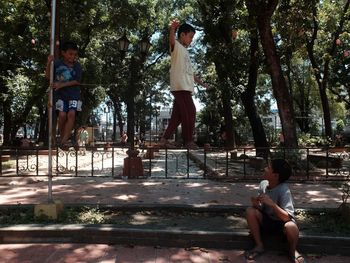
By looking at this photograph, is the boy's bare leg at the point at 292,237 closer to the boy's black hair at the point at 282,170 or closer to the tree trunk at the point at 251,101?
the boy's black hair at the point at 282,170

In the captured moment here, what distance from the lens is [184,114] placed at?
6328 mm

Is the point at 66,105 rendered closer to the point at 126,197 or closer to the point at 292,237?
the point at 126,197

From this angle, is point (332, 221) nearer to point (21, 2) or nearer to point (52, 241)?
point (52, 241)

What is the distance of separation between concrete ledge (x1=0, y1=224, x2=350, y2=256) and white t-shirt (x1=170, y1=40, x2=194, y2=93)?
6.13ft

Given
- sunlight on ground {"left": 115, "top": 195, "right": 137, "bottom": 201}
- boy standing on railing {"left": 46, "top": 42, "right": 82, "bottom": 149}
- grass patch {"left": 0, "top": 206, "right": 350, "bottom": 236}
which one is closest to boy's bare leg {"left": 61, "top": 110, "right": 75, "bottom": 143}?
boy standing on railing {"left": 46, "top": 42, "right": 82, "bottom": 149}

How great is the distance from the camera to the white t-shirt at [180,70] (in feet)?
20.4

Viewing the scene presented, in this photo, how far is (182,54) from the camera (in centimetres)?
623

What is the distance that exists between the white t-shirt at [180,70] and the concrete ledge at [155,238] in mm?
1869

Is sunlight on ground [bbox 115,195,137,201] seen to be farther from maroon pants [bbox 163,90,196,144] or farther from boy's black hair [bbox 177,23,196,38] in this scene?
boy's black hair [bbox 177,23,196,38]

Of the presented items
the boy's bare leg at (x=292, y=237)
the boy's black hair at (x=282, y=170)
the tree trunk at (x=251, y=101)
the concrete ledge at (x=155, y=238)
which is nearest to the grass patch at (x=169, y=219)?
the concrete ledge at (x=155, y=238)

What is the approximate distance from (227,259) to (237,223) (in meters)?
1.35

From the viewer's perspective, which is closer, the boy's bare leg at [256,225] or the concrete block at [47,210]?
the boy's bare leg at [256,225]

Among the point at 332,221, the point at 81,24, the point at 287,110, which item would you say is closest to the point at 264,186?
the point at 332,221

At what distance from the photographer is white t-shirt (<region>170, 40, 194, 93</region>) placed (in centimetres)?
623
